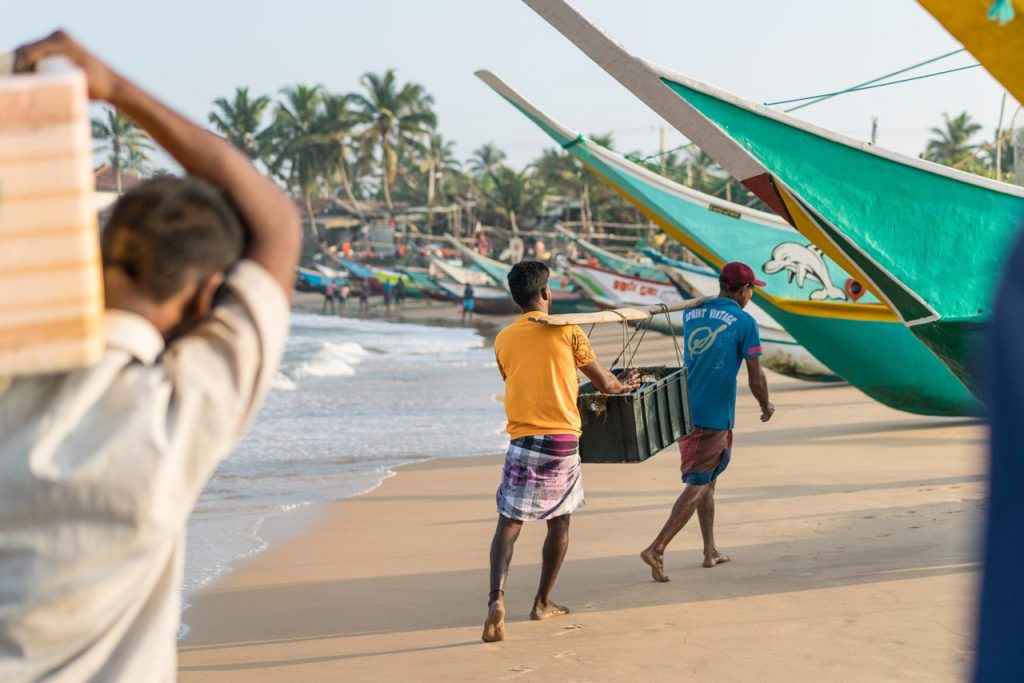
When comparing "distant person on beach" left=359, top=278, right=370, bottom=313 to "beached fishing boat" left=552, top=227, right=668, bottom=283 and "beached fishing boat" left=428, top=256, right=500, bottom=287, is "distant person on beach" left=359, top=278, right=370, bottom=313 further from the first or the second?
"beached fishing boat" left=552, top=227, right=668, bottom=283

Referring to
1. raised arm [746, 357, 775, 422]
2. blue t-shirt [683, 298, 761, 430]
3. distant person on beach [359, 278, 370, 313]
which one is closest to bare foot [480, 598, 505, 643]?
blue t-shirt [683, 298, 761, 430]

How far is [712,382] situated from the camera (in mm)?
6254

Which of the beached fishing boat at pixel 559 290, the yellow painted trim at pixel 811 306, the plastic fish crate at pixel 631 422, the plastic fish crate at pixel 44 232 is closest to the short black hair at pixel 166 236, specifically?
the plastic fish crate at pixel 44 232

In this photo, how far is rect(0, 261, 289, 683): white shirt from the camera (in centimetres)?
139

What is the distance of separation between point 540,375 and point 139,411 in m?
3.90

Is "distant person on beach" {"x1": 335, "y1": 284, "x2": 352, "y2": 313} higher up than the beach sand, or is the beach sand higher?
the beach sand

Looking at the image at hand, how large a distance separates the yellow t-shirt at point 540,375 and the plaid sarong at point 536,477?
0.05 metres

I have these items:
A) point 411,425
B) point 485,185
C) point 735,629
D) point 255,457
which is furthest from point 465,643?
point 485,185

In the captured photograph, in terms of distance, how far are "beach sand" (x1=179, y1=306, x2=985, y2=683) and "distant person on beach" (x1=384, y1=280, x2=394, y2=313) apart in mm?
47064

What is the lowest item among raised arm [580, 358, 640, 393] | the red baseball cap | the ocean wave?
the ocean wave

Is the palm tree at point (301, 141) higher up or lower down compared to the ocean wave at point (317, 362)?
higher up

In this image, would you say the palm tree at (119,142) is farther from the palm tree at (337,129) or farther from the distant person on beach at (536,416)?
the distant person on beach at (536,416)

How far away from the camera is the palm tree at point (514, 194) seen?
65.9 metres

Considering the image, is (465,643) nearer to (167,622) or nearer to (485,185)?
(167,622)
